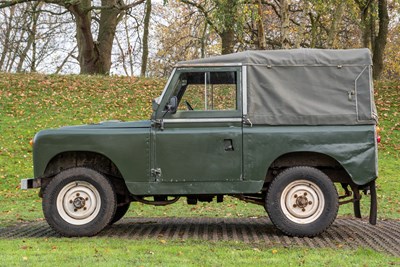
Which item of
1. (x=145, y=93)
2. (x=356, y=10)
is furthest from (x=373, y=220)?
(x=356, y=10)

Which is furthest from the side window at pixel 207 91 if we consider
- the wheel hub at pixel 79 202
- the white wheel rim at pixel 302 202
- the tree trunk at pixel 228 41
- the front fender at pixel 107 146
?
the tree trunk at pixel 228 41

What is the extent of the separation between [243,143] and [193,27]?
30.1m

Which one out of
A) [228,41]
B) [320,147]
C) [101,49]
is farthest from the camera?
[228,41]

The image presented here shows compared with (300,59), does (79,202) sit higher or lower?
lower

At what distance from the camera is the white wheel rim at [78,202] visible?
28.7 ft

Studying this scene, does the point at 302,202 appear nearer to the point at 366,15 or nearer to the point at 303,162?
the point at 303,162

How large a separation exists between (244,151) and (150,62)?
3893cm

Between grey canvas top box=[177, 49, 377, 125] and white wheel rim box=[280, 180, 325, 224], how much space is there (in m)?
0.87

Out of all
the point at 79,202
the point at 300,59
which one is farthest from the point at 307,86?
the point at 79,202

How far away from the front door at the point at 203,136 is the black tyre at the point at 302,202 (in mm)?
597

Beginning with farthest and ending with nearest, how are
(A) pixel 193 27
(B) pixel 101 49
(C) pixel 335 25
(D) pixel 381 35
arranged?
(A) pixel 193 27 → (D) pixel 381 35 → (B) pixel 101 49 → (C) pixel 335 25

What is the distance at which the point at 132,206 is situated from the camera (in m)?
13.2

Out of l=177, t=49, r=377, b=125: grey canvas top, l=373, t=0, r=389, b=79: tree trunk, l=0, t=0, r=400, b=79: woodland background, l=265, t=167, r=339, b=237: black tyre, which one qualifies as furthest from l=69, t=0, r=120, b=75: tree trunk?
l=265, t=167, r=339, b=237: black tyre

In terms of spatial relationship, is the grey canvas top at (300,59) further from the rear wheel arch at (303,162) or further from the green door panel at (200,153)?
the rear wheel arch at (303,162)
